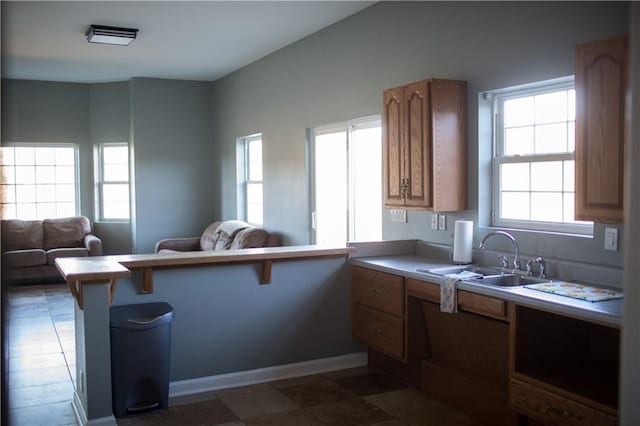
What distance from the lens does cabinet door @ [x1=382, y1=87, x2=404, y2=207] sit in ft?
A: 13.3

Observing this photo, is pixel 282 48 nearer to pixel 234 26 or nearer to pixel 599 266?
pixel 234 26

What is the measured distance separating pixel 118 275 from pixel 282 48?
12.8 ft

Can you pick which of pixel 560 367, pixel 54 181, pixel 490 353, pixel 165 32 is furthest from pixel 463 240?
pixel 54 181

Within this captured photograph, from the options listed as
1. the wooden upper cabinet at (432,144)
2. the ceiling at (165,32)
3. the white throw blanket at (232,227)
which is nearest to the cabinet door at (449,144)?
the wooden upper cabinet at (432,144)

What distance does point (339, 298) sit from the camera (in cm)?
431

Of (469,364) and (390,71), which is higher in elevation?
(390,71)

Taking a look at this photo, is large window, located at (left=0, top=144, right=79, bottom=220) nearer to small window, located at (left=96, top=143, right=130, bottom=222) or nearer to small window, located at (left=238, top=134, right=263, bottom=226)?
small window, located at (left=96, top=143, right=130, bottom=222)

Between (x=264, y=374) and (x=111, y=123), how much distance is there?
6007mm

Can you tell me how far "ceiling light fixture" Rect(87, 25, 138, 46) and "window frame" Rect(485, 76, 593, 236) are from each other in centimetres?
359

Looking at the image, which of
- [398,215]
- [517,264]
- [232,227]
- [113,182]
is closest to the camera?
[517,264]

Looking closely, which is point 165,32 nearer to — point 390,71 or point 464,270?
point 390,71

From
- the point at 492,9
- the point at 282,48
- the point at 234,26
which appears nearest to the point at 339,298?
the point at 492,9

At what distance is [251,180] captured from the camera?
7.60 metres

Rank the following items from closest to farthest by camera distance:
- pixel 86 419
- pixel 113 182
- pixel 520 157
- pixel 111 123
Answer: pixel 86 419 → pixel 520 157 → pixel 111 123 → pixel 113 182
